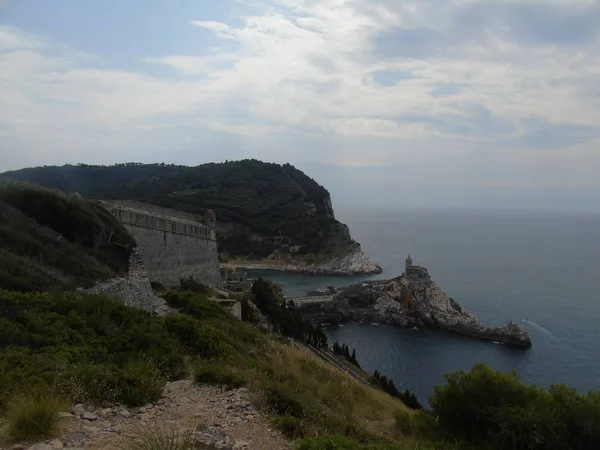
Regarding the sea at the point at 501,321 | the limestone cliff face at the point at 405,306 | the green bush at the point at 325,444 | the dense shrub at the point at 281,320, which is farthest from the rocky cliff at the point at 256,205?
the green bush at the point at 325,444

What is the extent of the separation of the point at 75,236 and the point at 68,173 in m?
113

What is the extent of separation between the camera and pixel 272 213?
95.6 metres

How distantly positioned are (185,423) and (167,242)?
644 inches

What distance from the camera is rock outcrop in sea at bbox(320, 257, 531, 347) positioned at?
4431 centimetres

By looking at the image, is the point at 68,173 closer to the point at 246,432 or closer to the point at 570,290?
the point at 570,290

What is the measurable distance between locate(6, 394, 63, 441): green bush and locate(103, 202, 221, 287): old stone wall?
45.9 ft

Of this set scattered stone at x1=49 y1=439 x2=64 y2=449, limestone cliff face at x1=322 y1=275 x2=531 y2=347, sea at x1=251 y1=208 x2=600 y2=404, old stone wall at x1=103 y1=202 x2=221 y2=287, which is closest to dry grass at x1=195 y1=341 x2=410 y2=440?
scattered stone at x1=49 y1=439 x2=64 y2=449

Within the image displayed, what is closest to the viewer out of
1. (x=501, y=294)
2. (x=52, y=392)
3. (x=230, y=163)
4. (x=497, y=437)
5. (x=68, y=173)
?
(x=52, y=392)

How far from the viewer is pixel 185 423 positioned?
15.9 ft

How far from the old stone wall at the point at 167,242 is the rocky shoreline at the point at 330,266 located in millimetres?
52412

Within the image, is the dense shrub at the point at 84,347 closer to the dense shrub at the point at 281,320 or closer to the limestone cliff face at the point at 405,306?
the dense shrub at the point at 281,320

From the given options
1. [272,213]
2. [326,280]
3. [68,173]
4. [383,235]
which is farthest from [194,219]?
[383,235]

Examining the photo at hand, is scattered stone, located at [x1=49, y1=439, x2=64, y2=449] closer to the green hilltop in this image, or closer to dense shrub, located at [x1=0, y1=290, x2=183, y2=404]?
the green hilltop

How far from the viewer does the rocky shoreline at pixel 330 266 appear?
76.2 meters
